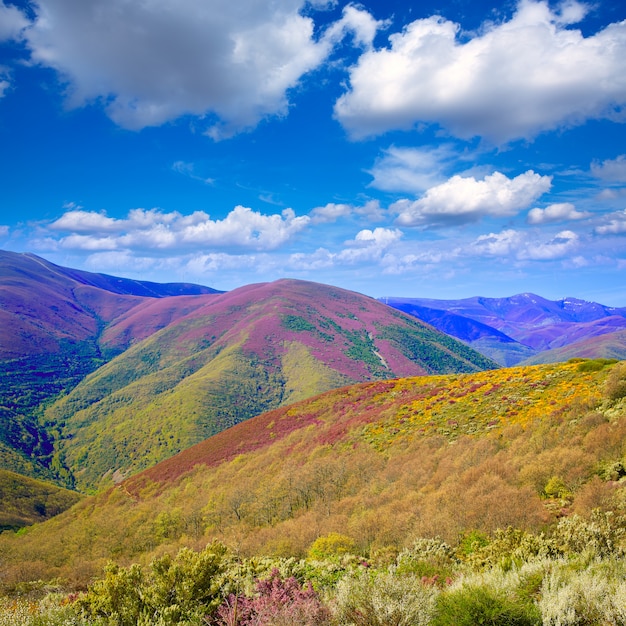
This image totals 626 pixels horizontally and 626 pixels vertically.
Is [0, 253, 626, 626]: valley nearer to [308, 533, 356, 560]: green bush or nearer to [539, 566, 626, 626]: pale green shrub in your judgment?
[308, 533, 356, 560]: green bush

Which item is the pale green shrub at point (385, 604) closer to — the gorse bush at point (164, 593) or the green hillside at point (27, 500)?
the gorse bush at point (164, 593)

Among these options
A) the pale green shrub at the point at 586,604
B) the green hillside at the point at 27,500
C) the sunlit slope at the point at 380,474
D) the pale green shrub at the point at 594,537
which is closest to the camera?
the pale green shrub at the point at 586,604

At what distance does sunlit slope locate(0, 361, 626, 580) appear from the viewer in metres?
21.1

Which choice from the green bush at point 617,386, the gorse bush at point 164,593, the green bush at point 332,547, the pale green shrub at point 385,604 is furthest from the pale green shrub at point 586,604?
the green bush at point 617,386

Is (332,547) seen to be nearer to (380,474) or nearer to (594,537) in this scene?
(380,474)

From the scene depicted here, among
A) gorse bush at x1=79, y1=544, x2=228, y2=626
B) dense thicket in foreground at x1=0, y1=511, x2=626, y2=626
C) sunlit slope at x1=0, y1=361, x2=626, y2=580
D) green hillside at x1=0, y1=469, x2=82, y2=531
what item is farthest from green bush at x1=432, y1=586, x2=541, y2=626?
green hillside at x1=0, y1=469, x2=82, y2=531

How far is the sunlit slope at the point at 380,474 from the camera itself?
21.1 m

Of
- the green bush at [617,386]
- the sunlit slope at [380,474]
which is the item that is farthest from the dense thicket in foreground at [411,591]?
the green bush at [617,386]

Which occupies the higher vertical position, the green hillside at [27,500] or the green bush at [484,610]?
the green bush at [484,610]

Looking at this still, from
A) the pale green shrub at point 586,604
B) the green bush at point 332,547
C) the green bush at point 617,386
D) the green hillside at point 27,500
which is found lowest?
the green hillside at point 27,500

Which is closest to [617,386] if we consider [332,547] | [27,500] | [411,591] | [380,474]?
[380,474]

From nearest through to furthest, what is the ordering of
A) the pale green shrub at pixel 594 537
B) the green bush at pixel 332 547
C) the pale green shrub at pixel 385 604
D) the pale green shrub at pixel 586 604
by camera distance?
the pale green shrub at pixel 586 604
the pale green shrub at pixel 385 604
the pale green shrub at pixel 594 537
the green bush at pixel 332 547

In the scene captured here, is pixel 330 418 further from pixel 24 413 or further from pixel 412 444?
pixel 24 413

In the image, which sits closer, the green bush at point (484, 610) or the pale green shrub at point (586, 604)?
the pale green shrub at point (586, 604)
